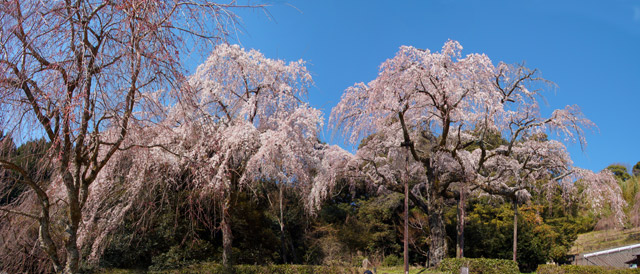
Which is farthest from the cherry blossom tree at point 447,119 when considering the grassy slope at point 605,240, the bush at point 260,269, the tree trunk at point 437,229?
the grassy slope at point 605,240

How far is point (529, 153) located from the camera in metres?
15.7

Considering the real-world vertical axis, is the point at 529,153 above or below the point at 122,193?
above

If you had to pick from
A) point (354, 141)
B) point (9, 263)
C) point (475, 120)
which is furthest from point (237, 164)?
point (475, 120)

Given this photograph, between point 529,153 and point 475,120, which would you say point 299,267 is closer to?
point 475,120

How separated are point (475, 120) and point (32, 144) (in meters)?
14.4

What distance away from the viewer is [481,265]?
14.0m

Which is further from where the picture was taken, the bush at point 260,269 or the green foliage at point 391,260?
the green foliage at point 391,260

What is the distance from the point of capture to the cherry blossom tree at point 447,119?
13055 millimetres

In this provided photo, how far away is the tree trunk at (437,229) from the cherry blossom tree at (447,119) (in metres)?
0.03

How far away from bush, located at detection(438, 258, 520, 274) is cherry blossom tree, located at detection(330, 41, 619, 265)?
0.78m

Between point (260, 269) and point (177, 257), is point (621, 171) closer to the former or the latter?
point (260, 269)

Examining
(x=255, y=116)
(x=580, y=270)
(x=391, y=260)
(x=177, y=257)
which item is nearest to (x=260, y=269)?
(x=177, y=257)

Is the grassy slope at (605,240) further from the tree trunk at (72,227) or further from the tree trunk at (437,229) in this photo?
the tree trunk at (72,227)

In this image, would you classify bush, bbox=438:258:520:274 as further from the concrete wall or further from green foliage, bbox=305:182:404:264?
the concrete wall
